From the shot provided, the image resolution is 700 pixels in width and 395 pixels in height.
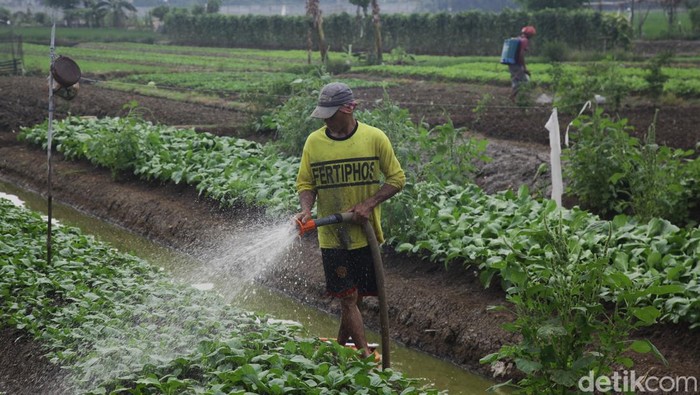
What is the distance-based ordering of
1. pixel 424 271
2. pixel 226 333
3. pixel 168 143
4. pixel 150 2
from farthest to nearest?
pixel 150 2, pixel 168 143, pixel 424 271, pixel 226 333

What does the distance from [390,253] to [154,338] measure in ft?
12.0

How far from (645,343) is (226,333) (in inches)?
103

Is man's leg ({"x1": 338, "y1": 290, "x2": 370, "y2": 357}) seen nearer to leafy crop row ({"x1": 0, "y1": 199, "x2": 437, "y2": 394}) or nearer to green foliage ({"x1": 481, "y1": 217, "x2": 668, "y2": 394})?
leafy crop row ({"x1": 0, "y1": 199, "x2": 437, "y2": 394})

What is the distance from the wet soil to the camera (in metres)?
7.23

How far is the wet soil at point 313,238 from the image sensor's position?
7.23 metres

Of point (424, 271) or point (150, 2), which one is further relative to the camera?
point (150, 2)

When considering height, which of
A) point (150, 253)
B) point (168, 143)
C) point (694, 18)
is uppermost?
point (694, 18)

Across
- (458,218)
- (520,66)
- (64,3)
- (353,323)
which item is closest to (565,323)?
(353,323)

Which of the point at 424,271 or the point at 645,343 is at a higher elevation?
the point at 645,343

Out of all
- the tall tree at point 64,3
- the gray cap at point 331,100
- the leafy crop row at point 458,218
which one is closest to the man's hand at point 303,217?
the gray cap at point 331,100

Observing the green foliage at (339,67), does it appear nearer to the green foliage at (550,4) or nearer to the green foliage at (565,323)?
the green foliage at (550,4)

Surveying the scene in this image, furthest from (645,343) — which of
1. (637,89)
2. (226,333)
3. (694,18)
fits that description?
(694,18)

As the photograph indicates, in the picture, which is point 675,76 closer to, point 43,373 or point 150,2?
point 43,373

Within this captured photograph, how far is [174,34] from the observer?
53.3 m
